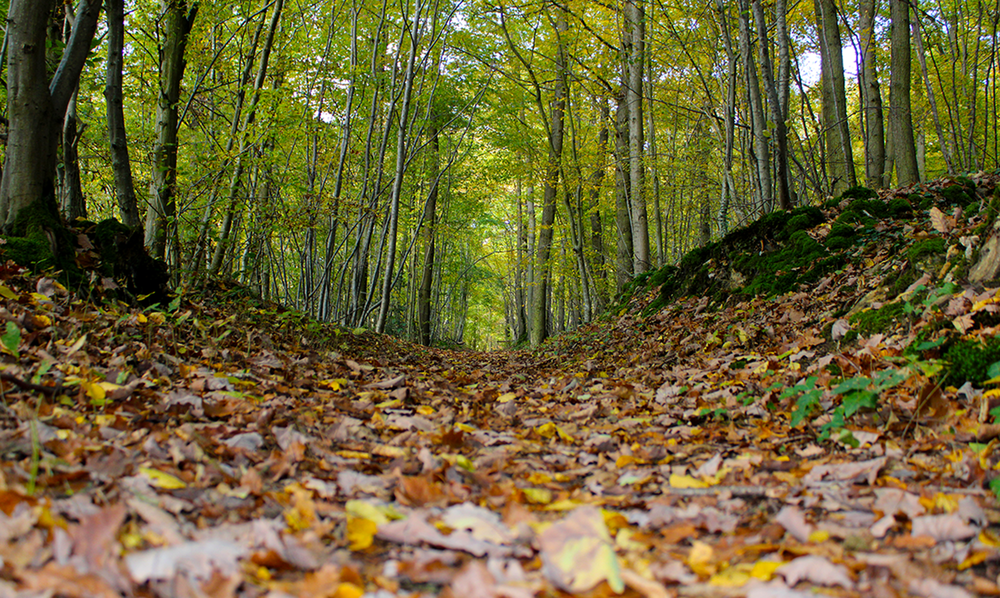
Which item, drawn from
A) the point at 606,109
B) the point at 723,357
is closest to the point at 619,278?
the point at 606,109

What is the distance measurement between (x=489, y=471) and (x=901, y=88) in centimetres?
966

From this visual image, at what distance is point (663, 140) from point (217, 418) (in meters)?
14.8

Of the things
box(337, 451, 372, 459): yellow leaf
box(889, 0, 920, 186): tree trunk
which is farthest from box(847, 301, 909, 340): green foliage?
box(889, 0, 920, 186): tree trunk

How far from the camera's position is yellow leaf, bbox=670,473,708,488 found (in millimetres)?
1913

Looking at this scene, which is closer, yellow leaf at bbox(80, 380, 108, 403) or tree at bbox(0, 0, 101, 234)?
yellow leaf at bbox(80, 380, 108, 403)

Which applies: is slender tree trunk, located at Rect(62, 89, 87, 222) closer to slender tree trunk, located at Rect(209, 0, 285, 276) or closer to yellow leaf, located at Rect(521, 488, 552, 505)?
slender tree trunk, located at Rect(209, 0, 285, 276)

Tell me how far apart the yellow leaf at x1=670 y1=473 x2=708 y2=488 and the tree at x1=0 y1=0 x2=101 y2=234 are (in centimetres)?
441

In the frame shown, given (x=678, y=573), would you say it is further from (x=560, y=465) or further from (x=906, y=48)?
(x=906, y=48)

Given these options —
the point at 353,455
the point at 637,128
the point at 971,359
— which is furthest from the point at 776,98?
the point at 353,455

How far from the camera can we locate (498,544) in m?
1.40

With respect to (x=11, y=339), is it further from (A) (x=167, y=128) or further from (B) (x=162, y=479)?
(A) (x=167, y=128)

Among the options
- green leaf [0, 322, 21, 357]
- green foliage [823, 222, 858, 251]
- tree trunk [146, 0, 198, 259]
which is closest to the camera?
green leaf [0, 322, 21, 357]

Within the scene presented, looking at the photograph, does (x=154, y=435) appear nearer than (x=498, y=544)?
No

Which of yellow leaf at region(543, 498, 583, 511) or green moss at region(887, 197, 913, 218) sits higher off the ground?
green moss at region(887, 197, 913, 218)
